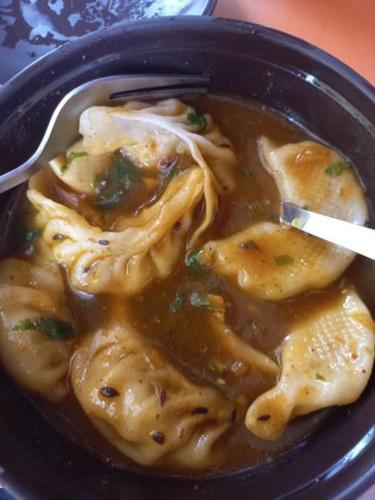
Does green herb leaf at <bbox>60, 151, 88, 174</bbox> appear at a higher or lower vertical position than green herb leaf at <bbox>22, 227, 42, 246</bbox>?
higher

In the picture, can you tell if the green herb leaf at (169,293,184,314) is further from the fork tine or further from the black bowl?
the fork tine

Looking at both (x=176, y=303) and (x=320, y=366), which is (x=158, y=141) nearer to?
(x=176, y=303)

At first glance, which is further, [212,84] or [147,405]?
[212,84]

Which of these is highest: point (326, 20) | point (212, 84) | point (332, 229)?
point (326, 20)

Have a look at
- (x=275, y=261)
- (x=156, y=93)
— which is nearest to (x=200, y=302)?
(x=275, y=261)

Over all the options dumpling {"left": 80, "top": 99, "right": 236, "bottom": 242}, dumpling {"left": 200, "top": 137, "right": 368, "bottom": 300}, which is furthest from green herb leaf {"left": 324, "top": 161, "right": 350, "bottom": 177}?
dumpling {"left": 80, "top": 99, "right": 236, "bottom": 242}

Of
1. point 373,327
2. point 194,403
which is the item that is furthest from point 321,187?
point 194,403

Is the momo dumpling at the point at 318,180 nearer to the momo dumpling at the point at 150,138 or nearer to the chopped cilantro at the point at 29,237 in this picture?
the momo dumpling at the point at 150,138
